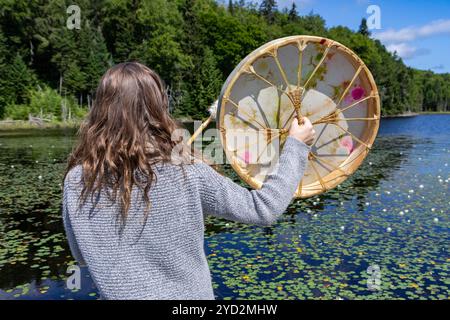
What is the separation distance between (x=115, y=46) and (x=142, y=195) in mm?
53935

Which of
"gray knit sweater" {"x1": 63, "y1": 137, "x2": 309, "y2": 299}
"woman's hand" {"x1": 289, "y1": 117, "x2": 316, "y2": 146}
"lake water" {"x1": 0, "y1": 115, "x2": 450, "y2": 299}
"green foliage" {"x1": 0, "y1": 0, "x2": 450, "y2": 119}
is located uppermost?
"green foliage" {"x1": 0, "y1": 0, "x2": 450, "y2": 119}

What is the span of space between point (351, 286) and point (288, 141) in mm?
4378

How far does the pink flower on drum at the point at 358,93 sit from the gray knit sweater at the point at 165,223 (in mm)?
1718

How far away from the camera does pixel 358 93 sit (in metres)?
3.17

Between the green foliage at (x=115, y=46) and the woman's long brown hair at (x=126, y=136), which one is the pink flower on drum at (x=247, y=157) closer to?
the woman's long brown hair at (x=126, y=136)

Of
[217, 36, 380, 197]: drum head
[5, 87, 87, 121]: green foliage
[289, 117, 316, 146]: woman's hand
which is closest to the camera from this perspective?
[289, 117, 316, 146]: woman's hand

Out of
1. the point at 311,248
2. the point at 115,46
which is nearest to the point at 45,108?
the point at 115,46

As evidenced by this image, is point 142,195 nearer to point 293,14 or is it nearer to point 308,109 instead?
point 308,109

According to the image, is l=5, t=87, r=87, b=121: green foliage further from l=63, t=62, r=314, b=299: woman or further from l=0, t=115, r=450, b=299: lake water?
l=63, t=62, r=314, b=299: woman

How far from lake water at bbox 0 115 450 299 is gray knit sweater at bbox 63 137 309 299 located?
394cm

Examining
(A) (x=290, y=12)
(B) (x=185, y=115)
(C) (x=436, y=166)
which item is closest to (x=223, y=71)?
(B) (x=185, y=115)

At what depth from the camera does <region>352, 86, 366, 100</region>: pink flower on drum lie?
3.16 m

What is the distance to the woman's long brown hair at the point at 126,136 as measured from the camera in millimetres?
1487

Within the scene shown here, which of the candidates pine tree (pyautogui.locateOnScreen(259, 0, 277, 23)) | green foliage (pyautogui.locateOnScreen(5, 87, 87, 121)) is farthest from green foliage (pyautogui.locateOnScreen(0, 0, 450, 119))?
pine tree (pyautogui.locateOnScreen(259, 0, 277, 23))
